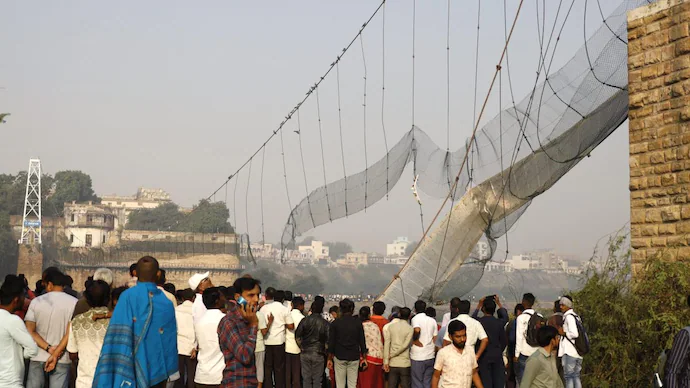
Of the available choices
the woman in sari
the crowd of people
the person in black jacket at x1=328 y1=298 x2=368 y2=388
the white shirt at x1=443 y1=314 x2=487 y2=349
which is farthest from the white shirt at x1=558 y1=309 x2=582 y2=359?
the woman in sari

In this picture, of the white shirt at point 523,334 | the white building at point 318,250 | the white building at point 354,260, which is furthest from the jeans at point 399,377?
the white building at point 318,250

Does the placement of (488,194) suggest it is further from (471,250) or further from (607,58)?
(607,58)

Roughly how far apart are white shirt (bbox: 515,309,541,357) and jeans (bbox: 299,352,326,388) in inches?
87.4

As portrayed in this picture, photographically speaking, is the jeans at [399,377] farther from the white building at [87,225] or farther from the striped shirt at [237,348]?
the white building at [87,225]

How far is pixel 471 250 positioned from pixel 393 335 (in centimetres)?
296

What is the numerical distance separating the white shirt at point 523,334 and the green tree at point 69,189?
113252mm

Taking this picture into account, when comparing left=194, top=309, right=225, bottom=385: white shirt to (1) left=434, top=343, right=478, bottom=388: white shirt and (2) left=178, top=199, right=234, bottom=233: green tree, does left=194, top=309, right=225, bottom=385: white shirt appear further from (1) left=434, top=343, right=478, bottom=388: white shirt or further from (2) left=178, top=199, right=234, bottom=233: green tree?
(2) left=178, top=199, right=234, bottom=233: green tree

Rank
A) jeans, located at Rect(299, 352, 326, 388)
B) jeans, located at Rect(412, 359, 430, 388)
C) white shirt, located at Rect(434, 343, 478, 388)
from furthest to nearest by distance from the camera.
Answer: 1. jeans, located at Rect(299, 352, 326, 388)
2. jeans, located at Rect(412, 359, 430, 388)
3. white shirt, located at Rect(434, 343, 478, 388)

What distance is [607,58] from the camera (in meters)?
11.3

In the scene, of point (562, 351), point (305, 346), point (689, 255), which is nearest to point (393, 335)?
point (305, 346)

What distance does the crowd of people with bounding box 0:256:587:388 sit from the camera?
544cm

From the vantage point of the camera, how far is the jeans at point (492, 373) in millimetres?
9883

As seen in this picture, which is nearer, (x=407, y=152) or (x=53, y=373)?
(x=53, y=373)

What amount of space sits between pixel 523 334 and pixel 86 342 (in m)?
5.20
